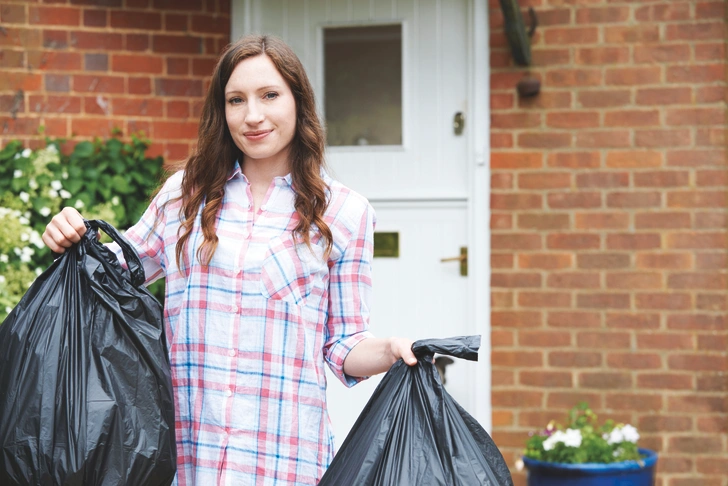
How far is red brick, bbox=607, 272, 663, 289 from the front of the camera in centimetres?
364

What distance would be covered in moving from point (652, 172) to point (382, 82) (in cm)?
121

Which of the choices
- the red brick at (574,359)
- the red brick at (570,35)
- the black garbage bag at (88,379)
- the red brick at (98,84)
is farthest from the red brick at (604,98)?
the black garbage bag at (88,379)

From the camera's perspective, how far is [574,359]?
12.1ft

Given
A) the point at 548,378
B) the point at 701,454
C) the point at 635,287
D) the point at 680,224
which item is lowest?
the point at 701,454

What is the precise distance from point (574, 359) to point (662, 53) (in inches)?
51.0

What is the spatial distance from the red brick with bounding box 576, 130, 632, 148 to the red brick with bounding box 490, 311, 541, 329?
728 mm

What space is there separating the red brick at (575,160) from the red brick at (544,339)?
69 centimetres

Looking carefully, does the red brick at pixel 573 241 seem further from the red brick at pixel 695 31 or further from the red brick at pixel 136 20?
the red brick at pixel 136 20

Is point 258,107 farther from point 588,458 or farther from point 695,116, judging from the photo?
point 695,116

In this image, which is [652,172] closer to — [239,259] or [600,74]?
[600,74]

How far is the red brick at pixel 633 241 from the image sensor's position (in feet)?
11.9

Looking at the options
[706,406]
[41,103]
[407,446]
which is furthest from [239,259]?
[706,406]

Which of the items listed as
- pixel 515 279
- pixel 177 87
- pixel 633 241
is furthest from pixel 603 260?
pixel 177 87

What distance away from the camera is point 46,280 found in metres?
1.71
